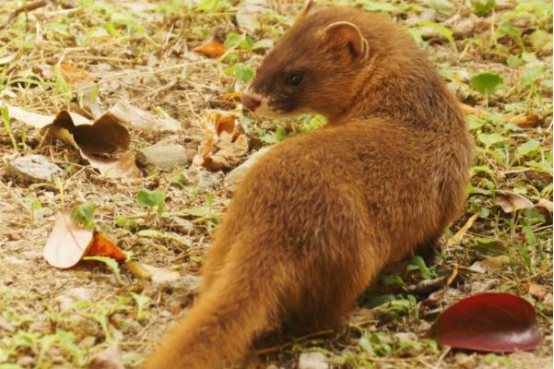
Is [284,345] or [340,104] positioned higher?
[340,104]

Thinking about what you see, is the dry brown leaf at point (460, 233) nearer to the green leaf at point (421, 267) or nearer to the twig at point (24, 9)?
the green leaf at point (421, 267)

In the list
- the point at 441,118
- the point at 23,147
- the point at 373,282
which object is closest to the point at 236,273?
the point at 373,282

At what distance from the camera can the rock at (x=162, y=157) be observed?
458 cm

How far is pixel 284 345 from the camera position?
3.25 m

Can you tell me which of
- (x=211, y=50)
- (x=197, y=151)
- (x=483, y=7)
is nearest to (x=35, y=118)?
(x=197, y=151)

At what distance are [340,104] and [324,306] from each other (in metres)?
1.32

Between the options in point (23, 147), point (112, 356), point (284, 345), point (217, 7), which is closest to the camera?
point (112, 356)

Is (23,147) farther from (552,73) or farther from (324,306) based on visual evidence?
(552,73)

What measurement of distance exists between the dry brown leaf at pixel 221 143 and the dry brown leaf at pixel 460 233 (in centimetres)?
119

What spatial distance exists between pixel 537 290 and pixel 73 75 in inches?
115

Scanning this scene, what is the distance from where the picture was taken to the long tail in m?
2.80

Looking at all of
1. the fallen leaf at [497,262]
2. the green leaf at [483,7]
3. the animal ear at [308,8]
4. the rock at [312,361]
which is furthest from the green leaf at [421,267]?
the green leaf at [483,7]

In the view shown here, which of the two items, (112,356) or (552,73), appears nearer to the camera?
(112,356)

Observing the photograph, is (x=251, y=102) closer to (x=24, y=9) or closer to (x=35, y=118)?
(x=35, y=118)
